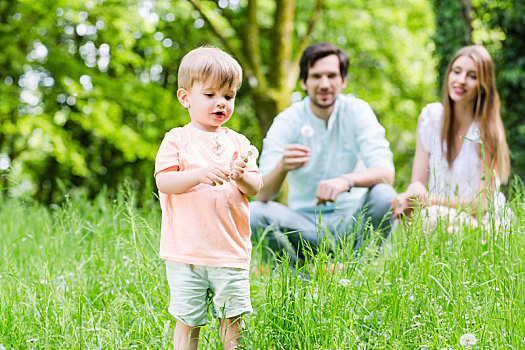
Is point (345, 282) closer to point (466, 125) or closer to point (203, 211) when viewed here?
point (203, 211)

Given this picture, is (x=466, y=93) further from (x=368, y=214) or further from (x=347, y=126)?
(x=368, y=214)

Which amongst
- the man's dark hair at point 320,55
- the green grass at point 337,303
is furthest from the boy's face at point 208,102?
the man's dark hair at point 320,55

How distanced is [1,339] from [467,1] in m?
6.68

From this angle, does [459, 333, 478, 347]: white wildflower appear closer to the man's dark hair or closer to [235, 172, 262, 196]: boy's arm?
[235, 172, 262, 196]: boy's arm

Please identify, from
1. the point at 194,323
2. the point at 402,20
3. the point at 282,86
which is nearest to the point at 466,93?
the point at 194,323

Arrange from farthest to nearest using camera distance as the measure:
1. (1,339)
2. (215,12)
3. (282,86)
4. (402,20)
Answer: (402,20) < (215,12) < (282,86) < (1,339)

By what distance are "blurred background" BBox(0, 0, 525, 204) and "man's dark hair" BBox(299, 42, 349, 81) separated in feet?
5.92

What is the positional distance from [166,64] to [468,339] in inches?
421

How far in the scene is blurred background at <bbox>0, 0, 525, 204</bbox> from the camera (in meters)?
6.93

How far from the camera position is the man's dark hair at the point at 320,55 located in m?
3.40

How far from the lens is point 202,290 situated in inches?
66.1

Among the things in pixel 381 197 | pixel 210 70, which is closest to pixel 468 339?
pixel 210 70

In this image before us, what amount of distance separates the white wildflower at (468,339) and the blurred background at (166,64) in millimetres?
3310

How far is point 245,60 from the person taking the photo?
8961 millimetres
